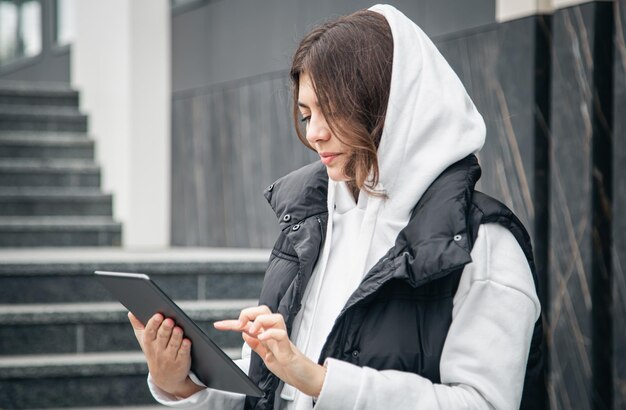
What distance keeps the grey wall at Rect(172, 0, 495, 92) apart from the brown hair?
285 cm

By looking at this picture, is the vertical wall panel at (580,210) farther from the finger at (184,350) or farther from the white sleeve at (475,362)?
the finger at (184,350)

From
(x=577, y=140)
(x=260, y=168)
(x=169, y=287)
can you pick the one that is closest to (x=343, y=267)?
(x=577, y=140)

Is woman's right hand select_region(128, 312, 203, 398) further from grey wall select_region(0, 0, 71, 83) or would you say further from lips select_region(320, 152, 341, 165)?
grey wall select_region(0, 0, 71, 83)

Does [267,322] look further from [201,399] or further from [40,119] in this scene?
[40,119]

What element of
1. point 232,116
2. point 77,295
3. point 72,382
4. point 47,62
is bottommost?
point 72,382

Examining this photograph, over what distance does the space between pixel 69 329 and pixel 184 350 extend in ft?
9.44

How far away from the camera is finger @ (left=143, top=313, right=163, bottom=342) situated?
1.59 metres

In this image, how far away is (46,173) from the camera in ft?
21.2

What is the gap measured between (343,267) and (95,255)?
3.63 metres

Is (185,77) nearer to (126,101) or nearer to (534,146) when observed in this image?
(126,101)

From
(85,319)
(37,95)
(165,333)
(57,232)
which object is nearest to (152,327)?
(165,333)

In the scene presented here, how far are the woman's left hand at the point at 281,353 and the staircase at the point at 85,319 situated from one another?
279 cm

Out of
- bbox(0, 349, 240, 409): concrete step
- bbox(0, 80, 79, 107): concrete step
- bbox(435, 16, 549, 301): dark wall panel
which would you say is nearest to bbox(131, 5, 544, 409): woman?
bbox(435, 16, 549, 301): dark wall panel

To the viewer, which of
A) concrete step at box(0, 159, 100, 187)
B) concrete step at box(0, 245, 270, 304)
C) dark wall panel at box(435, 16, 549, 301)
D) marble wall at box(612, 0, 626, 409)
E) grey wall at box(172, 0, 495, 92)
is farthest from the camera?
concrete step at box(0, 159, 100, 187)
